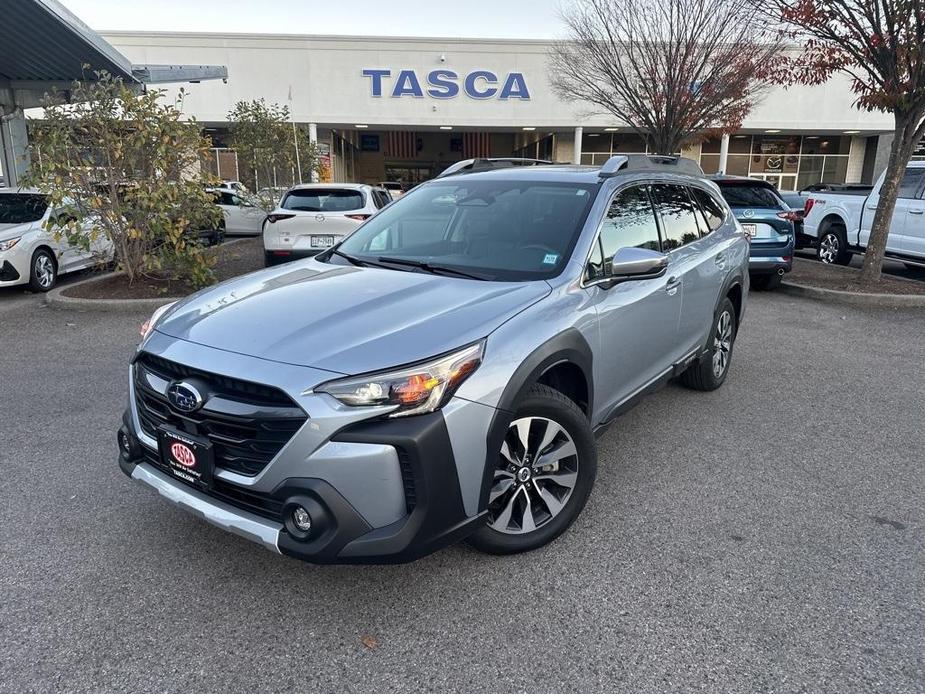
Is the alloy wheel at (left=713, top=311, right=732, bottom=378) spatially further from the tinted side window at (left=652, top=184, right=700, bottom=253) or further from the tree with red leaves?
the tree with red leaves

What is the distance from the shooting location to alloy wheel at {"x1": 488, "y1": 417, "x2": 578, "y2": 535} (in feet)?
9.55

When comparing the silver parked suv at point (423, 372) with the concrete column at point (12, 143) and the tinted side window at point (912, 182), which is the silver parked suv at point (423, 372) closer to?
the tinted side window at point (912, 182)

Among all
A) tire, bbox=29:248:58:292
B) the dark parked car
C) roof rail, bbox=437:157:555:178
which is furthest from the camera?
the dark parked car

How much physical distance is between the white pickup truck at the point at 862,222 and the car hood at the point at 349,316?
10.4 meters

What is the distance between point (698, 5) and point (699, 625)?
14141 mm

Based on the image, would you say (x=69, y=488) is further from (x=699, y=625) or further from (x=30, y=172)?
(x=30, y=172)

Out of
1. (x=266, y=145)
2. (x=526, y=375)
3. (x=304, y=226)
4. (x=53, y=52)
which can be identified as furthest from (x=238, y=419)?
(x=266, y=145)

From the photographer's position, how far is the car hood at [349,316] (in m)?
2.53

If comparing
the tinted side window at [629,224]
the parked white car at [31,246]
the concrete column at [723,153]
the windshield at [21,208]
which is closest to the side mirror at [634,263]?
the tinted side window at [629,224]

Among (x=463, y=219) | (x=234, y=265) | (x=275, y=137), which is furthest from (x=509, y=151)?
(x=463, y=219)

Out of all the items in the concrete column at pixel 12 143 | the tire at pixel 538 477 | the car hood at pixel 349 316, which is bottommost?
the tire at pixel 538 477

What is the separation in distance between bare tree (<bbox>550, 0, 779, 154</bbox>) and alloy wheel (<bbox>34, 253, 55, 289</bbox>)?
12.1m

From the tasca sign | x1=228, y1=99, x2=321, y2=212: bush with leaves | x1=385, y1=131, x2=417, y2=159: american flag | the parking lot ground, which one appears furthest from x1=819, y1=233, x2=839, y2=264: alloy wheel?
x1=385, y1=131, x2=417, y2=159: american flag

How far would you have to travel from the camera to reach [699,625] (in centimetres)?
265
